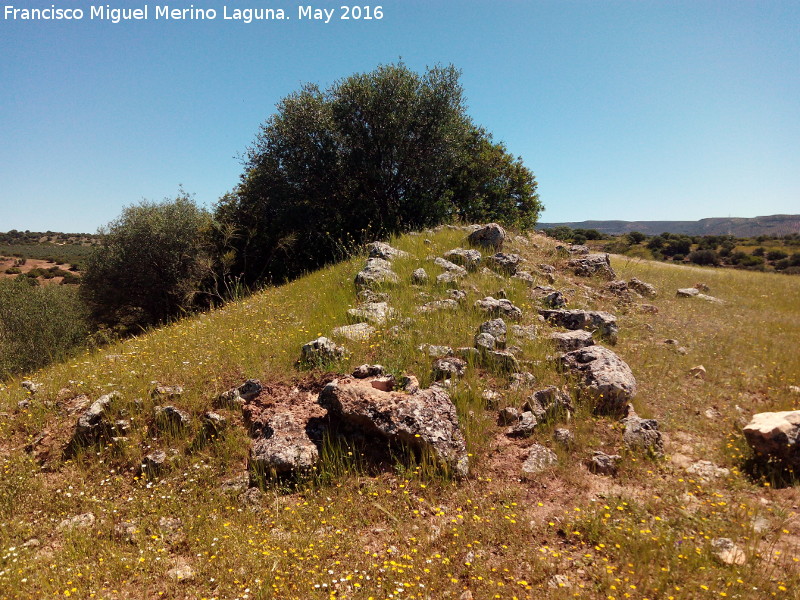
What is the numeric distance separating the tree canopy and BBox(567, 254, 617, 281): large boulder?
17.3 feet

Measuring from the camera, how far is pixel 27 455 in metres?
5.12

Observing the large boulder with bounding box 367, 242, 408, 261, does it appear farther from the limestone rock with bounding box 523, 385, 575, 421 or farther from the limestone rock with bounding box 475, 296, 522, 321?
the limestone rock with bounding box 523, 385, 575, 421

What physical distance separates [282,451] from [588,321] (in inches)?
246

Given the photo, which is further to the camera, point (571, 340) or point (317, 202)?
point (317, 202)

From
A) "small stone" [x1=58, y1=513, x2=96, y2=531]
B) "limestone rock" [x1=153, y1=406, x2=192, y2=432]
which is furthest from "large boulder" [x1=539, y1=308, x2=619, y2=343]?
"small stone" [x1=58, y1=513, x2=96, y2=531]

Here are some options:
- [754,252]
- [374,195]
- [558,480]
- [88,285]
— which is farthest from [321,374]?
[754,252]

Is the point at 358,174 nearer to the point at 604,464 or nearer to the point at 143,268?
the point at 143,268

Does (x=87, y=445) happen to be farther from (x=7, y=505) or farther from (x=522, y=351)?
(x=522, y=351)

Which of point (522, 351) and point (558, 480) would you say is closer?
point (558, 480)

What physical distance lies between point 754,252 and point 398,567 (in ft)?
171

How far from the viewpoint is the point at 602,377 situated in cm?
599

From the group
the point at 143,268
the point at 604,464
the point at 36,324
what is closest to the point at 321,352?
the point at 604,464

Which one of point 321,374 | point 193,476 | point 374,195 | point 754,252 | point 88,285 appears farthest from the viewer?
point 754,252

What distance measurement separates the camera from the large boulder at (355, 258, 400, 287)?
9.32 metres
